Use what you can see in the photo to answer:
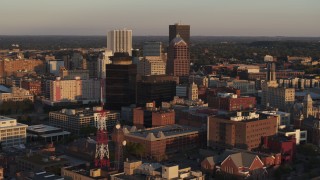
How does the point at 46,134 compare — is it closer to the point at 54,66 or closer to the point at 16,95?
the point at 16,95

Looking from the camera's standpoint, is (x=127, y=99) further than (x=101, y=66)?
No

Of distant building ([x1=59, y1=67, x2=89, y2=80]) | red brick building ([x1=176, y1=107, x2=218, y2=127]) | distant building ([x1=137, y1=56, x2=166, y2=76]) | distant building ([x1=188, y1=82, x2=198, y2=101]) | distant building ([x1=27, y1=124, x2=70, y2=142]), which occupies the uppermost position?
distant building ([x1=137, y1=56, x2=166, y2=76])

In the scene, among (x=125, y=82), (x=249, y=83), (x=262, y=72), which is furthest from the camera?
(x=262, y=72)

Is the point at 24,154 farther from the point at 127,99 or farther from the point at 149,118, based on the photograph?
the point at 127,99

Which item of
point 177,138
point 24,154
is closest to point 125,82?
point 177,138

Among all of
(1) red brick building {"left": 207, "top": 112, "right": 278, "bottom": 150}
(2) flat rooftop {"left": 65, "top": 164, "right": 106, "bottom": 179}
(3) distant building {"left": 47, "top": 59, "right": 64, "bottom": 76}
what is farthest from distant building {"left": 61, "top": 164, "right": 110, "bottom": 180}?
(3) distant building {"left": 47, "top": 59, "right": 64, "bottom": 76}

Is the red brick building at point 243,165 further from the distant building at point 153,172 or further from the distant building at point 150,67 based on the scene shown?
the distant building at point 150,67

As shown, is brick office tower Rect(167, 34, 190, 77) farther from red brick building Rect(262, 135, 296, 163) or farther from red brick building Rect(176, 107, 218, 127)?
red brick building Rect(262, 135, 296, 163)
